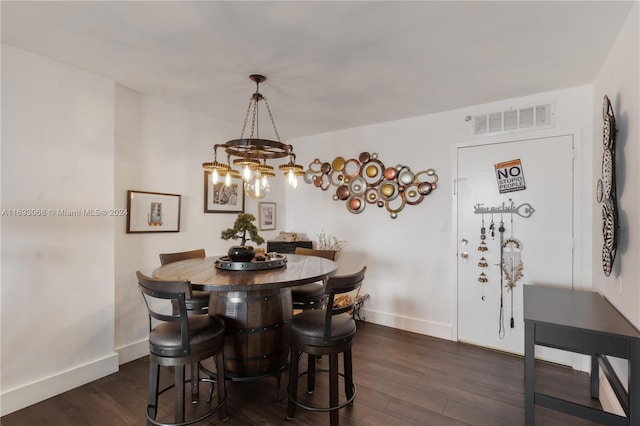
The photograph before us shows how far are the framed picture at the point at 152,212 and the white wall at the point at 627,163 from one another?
357 cm

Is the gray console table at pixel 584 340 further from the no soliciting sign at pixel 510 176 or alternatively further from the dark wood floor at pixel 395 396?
the no soliciting sign at pixel 510 176

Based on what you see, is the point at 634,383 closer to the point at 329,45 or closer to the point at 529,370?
the point at 529,370

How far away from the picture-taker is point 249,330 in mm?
2037

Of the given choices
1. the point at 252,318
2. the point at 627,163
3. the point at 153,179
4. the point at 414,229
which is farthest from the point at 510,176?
the point at 153,179

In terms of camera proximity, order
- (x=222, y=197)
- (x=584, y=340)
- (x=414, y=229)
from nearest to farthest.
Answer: (x=584, y=340)
(x=414, y=229)
(x=222, y=197)

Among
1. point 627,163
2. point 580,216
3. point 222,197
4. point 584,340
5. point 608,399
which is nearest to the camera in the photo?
point 584,340

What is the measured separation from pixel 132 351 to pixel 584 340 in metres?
3.37

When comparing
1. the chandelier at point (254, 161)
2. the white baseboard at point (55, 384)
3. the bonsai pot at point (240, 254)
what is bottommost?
the white baseboard at point (55, 384)

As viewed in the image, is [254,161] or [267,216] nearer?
[254,161]

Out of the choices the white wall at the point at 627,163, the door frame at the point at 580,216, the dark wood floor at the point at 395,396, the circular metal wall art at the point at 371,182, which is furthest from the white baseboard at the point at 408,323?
the white wall at the point at 627,163

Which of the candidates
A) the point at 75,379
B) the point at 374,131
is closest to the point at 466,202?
the point at 374,131

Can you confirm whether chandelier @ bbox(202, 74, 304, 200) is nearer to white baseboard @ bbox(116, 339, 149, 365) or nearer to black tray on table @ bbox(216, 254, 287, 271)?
black tray on table @ bbox(216, 254, 287, 271)

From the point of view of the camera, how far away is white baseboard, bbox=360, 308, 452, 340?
10.8ft

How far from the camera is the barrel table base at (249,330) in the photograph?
2.04 m
